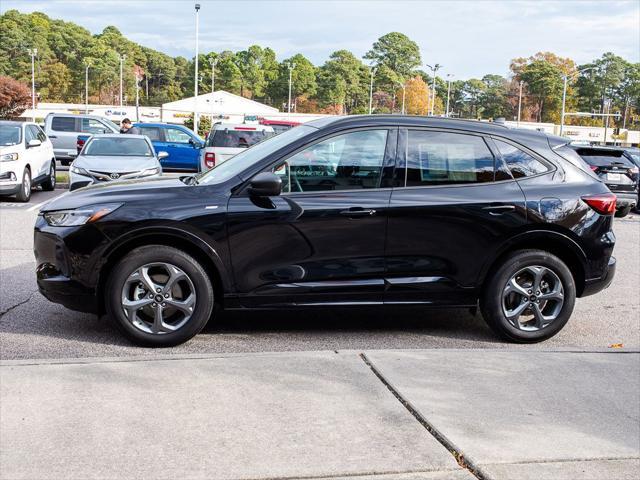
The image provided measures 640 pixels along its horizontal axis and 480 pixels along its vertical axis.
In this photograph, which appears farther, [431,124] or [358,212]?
[431,124]

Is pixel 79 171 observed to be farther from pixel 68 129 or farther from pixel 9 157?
pixel 68 129

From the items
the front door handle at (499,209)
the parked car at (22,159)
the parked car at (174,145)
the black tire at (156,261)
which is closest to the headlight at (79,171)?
the parked car at (22,159)

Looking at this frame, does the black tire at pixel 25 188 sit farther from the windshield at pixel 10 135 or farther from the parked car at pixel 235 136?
the parked car at pixel 235 136

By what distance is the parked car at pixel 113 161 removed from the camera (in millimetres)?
14266

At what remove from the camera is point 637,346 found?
239 inches

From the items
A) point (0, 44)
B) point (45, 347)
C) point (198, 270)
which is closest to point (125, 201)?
point (198, 270)

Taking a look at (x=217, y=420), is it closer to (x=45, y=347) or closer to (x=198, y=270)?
(x=198, y=270)

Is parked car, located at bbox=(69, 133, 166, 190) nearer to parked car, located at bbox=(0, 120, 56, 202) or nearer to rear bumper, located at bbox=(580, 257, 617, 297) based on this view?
parked car, located at bbox=(0, 120, 56, 202)

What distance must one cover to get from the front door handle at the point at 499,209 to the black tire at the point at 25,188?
11.7m

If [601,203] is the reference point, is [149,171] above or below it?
below

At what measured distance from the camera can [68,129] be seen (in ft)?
87.2

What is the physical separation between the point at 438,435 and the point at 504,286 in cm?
218

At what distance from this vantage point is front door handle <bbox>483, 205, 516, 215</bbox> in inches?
225

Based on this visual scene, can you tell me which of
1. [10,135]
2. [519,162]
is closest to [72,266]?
[519,162]
